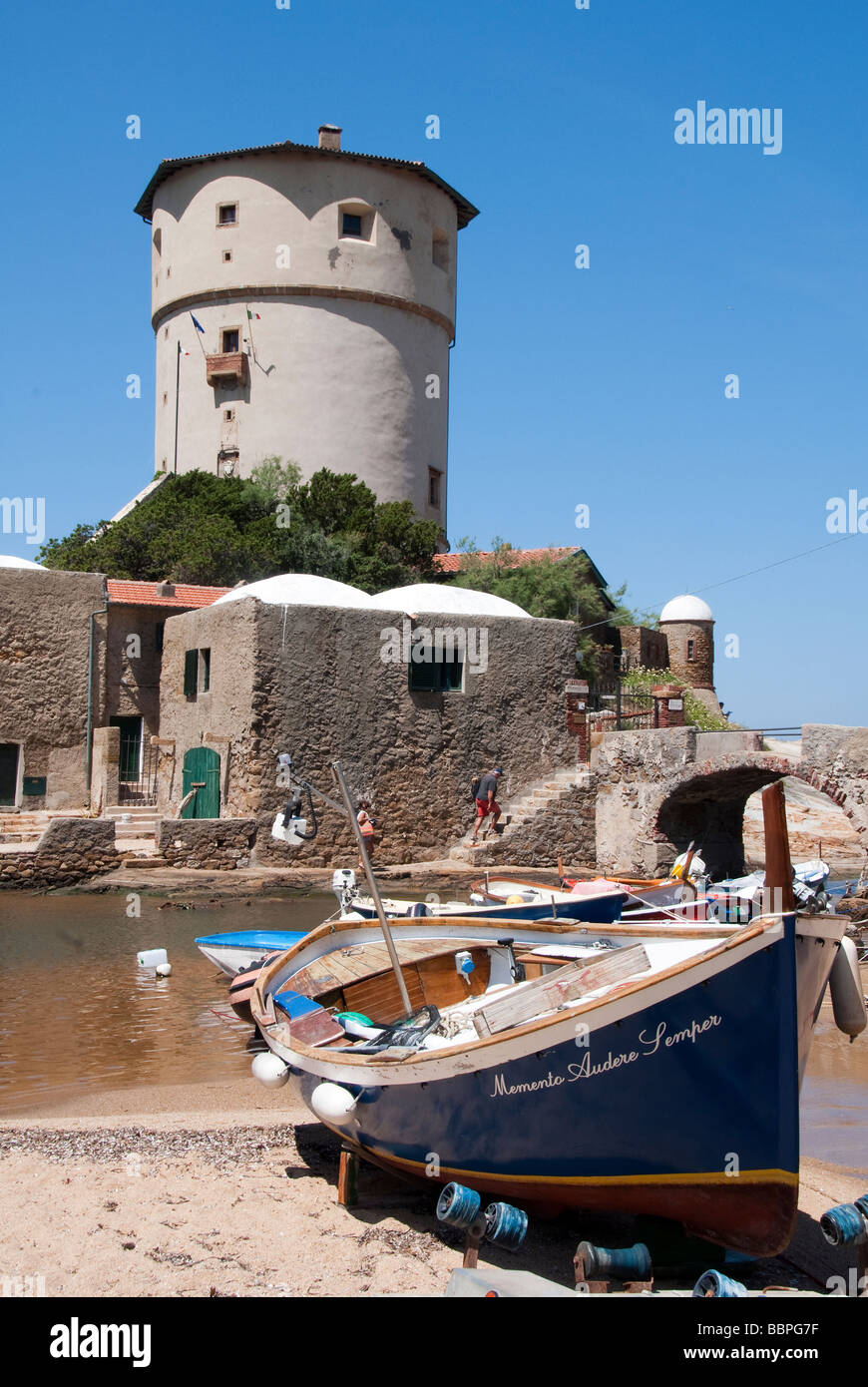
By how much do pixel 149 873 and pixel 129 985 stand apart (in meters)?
6.21

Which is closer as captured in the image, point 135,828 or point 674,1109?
point 674,1109

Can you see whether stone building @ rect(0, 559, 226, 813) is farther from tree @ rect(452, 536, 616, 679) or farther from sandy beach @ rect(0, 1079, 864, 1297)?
sandy beach @ rect(0, 1079, 864, 1297)

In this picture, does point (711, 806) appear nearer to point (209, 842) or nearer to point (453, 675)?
point (453, 675)

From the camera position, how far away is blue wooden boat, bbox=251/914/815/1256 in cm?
522

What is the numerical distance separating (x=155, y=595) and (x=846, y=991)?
818 inches

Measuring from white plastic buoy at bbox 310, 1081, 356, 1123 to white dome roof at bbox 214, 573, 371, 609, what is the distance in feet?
46.6

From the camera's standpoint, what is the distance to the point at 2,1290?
5098mm

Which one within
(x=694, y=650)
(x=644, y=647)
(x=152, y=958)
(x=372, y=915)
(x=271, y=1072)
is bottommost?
(x=152, y=958)

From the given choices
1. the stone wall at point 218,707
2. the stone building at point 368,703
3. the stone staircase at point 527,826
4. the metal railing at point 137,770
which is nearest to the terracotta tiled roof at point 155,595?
the stone wall at point 218,707

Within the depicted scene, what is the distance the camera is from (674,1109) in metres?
5.32

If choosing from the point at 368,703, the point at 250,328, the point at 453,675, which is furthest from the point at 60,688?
the point at 250,328

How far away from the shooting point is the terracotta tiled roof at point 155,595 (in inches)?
963

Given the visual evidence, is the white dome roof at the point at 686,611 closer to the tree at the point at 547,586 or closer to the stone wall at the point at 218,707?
the tree at the point at 547,586

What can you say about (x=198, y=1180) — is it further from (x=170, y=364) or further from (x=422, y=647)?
(x=170, y=364)
